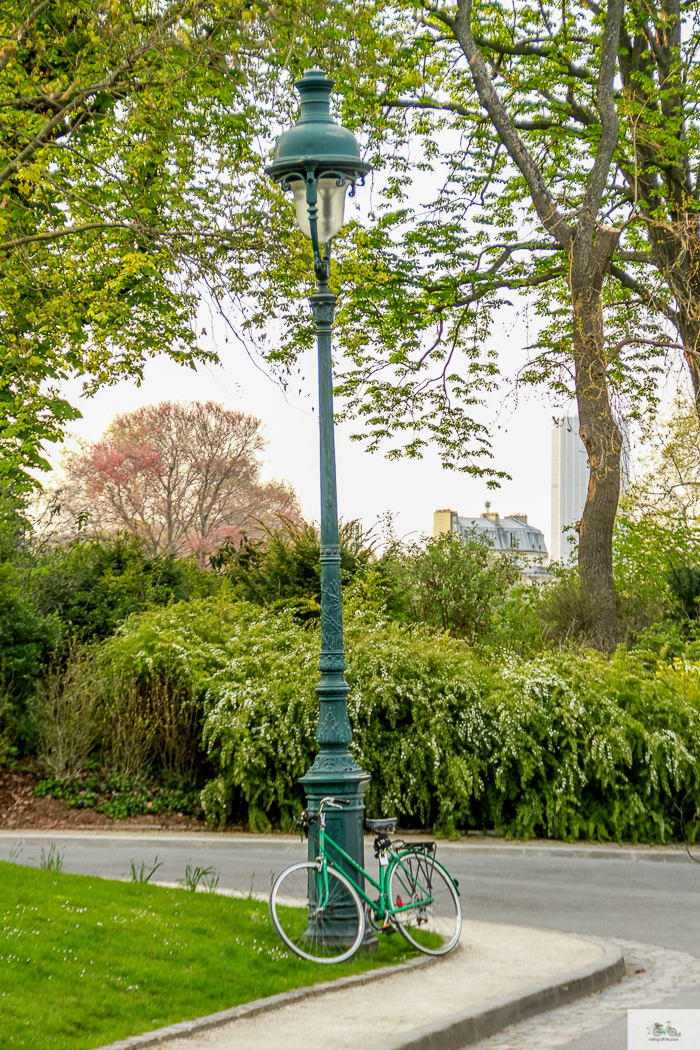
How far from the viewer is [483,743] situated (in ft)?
45.6

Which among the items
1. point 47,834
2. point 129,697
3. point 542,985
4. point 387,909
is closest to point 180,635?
point 129,697

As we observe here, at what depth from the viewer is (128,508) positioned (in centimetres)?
4512

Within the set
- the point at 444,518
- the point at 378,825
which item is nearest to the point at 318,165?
the point at 378,825

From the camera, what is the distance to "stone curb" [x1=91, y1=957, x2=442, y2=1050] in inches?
220

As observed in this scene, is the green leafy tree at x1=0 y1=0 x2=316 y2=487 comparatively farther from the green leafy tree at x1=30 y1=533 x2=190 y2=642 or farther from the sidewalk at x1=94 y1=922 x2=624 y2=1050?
the sidewalk at x1=94 y1=922 x2=624 y2=1050

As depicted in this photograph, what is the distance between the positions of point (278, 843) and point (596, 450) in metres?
10.5

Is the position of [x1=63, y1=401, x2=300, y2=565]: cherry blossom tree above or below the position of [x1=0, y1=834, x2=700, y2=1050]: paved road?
above

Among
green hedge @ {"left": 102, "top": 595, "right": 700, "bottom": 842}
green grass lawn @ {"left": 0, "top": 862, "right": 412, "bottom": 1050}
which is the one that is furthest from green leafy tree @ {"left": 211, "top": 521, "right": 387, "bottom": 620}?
green grass lawn @ {"left": 0, "top": 862, "right": 412, "bottom": 1050}

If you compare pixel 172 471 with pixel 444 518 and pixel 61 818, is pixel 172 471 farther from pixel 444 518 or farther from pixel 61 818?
pixel 61 818

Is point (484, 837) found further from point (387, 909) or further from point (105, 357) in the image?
point (105, 357)

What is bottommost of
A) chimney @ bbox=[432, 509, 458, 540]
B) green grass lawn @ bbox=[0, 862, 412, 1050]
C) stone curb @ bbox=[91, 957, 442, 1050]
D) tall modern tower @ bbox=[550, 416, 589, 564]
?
stone curb @ bbox=[91, 957, 442, 1050]

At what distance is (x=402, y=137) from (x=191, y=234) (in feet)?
41.6

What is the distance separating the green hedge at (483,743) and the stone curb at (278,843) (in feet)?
1.38

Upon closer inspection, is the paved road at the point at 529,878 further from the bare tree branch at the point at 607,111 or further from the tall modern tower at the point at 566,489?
the tall modern tower at the point at 566,489
